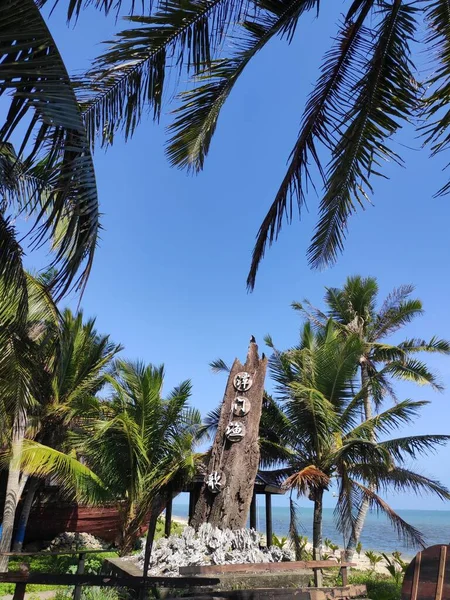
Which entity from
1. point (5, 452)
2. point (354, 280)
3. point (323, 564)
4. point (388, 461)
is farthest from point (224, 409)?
point (354, 280)

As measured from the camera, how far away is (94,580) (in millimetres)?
3816

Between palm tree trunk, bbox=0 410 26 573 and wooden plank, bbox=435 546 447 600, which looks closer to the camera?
wooden plank, bbox=435 546 447 600

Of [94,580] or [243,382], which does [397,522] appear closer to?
[243,382]

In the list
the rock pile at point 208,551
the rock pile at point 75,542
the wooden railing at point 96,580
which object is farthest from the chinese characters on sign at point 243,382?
the rock pile at point 75,542

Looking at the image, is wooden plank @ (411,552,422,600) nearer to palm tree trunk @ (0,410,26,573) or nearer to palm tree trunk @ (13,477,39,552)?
Answer: palm tree trunk @ (0,410,26,573)

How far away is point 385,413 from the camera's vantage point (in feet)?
42.9

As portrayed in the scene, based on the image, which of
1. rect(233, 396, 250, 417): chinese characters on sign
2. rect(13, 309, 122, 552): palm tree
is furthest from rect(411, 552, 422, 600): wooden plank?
rect(13, 309, 122, 552): palm tree

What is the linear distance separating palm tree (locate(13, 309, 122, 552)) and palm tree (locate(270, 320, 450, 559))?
5.90 metres

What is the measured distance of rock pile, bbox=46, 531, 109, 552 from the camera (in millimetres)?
16828

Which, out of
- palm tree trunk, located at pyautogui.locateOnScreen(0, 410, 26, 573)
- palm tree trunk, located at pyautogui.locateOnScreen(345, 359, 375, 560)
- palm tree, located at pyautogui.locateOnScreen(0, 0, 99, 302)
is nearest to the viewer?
palm tree, located at pyautogui.locateOnScreen(0, 0, 99, 302)

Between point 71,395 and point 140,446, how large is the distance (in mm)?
3582

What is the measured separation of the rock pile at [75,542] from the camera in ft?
55.2

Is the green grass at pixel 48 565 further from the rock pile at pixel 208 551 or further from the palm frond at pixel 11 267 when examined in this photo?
the palm frond at pixel 11 267

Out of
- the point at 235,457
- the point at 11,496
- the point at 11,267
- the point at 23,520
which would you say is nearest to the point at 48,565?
the point at 23,520
